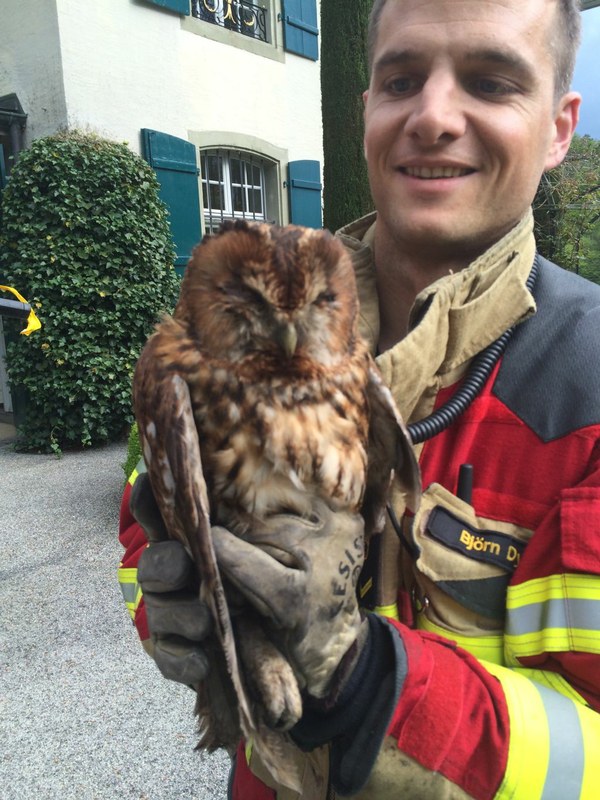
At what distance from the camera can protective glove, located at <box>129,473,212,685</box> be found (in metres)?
1.27

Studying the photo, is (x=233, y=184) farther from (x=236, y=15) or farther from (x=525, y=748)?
(x=525, y=748)

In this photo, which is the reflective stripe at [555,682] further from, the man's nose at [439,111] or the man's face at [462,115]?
the man's nose at [439,111]

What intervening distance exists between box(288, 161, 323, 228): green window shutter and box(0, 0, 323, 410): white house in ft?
0.06

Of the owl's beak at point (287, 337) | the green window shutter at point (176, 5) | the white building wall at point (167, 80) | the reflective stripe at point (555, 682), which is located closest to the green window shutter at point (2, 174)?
the white building wall at point (167, 80)

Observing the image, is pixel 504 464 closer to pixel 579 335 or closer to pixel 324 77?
pixel 579 335

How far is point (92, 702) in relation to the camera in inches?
130

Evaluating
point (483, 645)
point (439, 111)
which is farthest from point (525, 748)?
point (439, 111)

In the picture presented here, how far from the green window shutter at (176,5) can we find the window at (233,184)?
170 centimetres

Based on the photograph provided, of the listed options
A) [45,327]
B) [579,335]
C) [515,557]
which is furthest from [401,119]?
[45,327]

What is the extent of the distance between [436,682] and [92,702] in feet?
9.08

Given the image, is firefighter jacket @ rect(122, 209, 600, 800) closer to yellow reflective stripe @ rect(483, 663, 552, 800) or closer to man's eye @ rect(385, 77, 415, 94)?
yellow reflective stripe @ rect(483, 663, 552, 800)

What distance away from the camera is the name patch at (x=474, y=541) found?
4.17 feet

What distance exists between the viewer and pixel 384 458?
58.7 inches

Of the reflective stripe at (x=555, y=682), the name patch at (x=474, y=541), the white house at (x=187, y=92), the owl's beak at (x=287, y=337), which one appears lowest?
the reflective stripe at (x=555, y=682)
